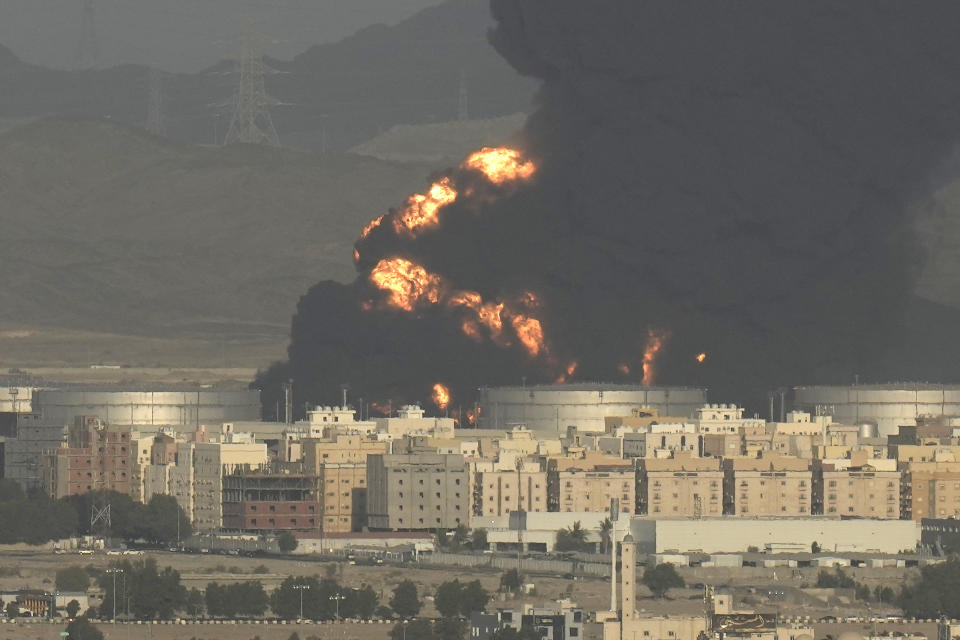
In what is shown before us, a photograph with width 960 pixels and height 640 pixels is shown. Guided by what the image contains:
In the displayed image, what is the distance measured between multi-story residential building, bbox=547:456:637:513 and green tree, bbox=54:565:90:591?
3397 centimetres

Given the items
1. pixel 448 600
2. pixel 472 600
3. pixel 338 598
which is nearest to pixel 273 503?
pixel 338 598

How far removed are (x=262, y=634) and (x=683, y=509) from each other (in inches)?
1936

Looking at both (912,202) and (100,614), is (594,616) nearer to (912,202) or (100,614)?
(100,614)

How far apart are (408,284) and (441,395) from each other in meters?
6.00

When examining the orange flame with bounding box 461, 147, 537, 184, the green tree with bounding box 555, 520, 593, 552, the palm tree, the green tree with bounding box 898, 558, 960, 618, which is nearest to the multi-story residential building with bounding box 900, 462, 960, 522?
the palm tree

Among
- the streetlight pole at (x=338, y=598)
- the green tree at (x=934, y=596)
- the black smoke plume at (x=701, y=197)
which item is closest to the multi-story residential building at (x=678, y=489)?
the black smoke plume at (x=701, y=197)

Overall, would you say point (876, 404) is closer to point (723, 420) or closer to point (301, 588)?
point (723, 420)

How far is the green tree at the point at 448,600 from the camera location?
119250 millimetres

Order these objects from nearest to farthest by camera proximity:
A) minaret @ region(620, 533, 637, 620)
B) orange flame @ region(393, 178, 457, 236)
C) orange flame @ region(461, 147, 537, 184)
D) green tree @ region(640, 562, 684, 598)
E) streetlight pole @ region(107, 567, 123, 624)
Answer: minaret @ region(620, 533, 637, 620), streetlight pole @ region(107, 567, 123, 624), green tree @ region(640, 562, 684, 598), orange flame @ region(461, 147, 537, 184), orange flame @ region(393, 178, 457, 236)

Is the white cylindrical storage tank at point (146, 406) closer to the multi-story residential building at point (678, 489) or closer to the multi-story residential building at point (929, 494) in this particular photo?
the multi-story residential building at point (678, 489)

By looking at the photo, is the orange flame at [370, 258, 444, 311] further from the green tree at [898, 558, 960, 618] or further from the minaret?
the minaret

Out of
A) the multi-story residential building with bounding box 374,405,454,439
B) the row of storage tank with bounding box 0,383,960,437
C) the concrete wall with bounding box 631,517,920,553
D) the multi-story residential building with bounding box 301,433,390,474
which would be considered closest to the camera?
the concrete wall with bounding box 631,517,920,553

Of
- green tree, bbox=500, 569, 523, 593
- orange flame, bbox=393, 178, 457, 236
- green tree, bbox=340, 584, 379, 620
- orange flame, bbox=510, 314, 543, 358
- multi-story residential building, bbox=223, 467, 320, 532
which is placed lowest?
green tree, bbox=340, 584, 379, 620

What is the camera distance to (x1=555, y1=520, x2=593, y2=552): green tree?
15150 centimetres
